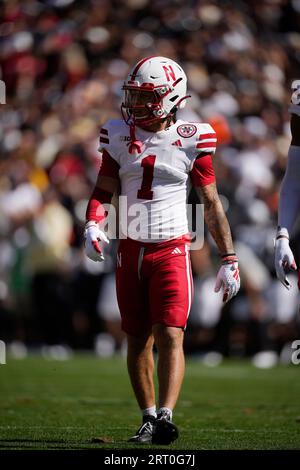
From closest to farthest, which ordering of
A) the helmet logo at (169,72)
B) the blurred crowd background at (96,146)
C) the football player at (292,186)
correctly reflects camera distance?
the football player at (292,186)
the helmet logo at (169,72)
the blurred crowd background at (96,146)

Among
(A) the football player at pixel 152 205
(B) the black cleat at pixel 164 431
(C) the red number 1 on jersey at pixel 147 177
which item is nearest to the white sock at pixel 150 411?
(A) the football player at pixel 152 205

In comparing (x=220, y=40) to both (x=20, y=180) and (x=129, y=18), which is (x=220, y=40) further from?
(x=20, y=180)

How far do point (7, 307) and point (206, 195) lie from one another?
7.60 m

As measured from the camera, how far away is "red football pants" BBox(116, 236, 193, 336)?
5.25 meters

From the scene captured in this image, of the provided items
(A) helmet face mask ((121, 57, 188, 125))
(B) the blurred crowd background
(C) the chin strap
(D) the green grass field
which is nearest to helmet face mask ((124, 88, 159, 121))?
(A) helmet face mask ((121, 57, 188, 125))

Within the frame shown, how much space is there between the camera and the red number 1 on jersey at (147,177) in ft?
17.6

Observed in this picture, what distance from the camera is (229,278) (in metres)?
5.30

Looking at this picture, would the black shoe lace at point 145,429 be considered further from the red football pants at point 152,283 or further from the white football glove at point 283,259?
the white football glove at point 283,259

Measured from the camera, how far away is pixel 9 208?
1236 centimetres

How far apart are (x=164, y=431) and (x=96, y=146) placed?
8.54 metres

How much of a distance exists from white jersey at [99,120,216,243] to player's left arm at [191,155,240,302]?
0.06 meters

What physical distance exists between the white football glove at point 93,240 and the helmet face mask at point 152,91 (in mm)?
587

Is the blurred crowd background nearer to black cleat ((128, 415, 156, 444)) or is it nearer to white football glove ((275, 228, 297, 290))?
black cleat ((128, 415, 156, 444))
